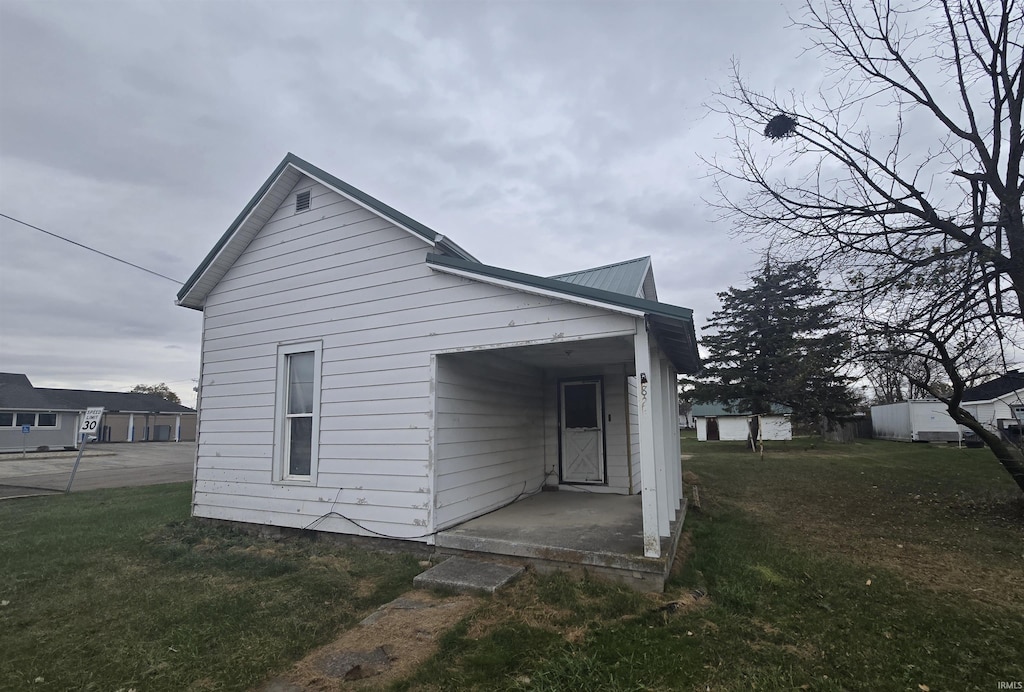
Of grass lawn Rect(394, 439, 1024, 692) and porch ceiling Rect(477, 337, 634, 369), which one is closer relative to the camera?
grass lawn Rect(394, 439, 1024, 692)

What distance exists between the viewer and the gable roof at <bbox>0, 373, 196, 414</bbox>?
32.8m

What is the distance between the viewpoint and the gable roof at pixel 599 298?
4.82 metres

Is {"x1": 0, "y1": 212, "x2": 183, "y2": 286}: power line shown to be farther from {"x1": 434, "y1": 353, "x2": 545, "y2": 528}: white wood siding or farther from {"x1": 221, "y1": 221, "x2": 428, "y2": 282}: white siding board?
{"x1": 434, "y1": 353, "x2": 545, "y2": 528}: white wood siding

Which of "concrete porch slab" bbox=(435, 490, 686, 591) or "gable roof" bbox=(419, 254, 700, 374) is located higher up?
"gable roof" bbox=(419, 254, 700, 374)

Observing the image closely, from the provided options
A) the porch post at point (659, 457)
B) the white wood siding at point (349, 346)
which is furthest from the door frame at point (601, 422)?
the porch post at point (659, 457)

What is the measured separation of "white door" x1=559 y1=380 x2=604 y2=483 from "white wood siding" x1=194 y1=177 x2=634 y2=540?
2.17 metres

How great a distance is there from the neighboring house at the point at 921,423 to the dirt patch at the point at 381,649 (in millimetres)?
25411

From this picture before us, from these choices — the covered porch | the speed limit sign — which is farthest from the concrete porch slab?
the speed limit sign

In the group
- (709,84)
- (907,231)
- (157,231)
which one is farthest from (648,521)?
(157,231)

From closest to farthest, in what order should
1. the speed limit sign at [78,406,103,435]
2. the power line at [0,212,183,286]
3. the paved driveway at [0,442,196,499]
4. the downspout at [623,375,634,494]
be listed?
the downspout at [623,375,634,494]
the power line at [0,212,183,286]
the speed limit sign at [78,406,103,435]
the paved driveway at [0,442,196,499]

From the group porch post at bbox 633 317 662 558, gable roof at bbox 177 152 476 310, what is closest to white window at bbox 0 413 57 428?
gable roof at bbox 177 152 476 310

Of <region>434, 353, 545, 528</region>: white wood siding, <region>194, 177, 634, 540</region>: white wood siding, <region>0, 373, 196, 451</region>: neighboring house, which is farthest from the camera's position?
<region>0, 373, 196, 451</region>: neighboring house

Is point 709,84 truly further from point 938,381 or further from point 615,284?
point 938,381

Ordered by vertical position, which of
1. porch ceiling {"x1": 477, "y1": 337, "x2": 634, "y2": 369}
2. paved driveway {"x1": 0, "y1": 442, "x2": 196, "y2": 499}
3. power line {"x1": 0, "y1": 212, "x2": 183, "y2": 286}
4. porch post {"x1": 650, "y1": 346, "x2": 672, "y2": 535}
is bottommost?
paved driveway {"x1": 0, "y1": 442, "x2": 196, "y2": 499}
